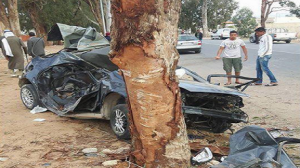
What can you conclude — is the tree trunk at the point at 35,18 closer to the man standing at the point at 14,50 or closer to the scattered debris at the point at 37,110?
the man standing at the point at 14,50

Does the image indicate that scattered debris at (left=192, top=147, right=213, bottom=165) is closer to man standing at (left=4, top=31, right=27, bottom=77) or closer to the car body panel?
man standing at (left=4, top=31, right=27, bottom=77)

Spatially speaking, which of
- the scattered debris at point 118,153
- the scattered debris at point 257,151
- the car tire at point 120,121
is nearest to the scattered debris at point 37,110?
the car tire at point 120,121

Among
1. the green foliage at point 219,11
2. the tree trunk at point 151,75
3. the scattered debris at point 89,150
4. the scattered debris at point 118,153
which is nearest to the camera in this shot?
the tree trunk at point 151,75

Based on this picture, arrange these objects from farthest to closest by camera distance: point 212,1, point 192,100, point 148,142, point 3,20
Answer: point 212,1 → point 3,20 → point 192,100 → point 148,142

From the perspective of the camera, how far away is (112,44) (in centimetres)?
290

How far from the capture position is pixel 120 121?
14.3 feet

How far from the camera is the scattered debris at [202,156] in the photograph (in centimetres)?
340

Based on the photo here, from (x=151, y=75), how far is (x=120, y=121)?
1732mm

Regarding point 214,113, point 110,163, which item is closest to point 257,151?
point 214,113

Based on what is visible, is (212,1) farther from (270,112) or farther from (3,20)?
(270,112)

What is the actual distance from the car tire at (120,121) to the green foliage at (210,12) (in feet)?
180

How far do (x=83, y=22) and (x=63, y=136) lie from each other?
106 ft

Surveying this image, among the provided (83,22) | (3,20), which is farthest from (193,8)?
(3,20)

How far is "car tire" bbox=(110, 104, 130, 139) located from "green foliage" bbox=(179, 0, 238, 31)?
54939 mm
